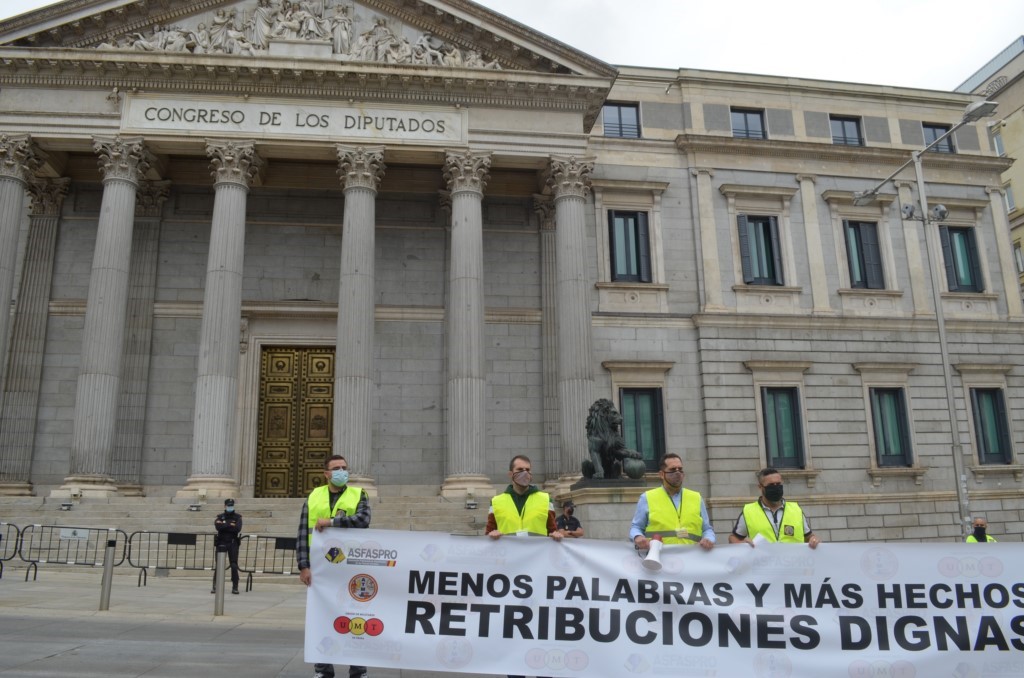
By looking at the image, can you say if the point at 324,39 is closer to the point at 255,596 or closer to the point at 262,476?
the point at 262,476

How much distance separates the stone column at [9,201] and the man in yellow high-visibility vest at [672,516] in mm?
22319

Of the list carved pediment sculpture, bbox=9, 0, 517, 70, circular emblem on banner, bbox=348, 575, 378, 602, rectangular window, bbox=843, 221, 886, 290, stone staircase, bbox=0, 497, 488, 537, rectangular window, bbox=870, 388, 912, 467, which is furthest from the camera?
rectangular window, bbox=843, 221, 886, 290

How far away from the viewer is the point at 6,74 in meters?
24.6

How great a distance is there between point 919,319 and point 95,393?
27786 millimetres

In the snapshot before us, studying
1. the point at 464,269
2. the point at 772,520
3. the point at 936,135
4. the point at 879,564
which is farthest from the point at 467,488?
the point at 936,135

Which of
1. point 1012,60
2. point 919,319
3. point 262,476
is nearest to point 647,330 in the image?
point 919,319

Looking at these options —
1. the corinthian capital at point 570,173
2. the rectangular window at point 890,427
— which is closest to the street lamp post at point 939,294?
the rectangular window at point 890,427

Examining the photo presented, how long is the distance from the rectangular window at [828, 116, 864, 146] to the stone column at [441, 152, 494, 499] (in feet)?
49.1

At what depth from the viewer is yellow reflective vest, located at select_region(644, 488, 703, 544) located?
7.57 m

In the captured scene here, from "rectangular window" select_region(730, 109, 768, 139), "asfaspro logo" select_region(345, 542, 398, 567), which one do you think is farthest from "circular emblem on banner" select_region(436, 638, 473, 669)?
"rectangular window" select_region(730, 109, 768, 139)

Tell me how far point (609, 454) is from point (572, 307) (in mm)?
6652

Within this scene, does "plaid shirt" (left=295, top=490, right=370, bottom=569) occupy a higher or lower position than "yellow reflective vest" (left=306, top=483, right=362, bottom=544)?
lower

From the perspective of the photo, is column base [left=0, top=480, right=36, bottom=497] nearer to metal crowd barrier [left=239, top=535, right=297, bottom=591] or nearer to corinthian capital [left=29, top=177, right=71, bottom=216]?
metal crowd barrier [left=239, top=535, right=297, bottom=591]

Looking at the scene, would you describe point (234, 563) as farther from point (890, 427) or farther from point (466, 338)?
point (890, 427)
